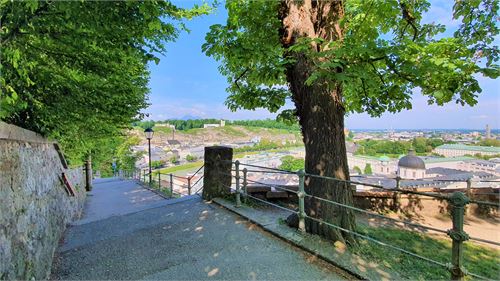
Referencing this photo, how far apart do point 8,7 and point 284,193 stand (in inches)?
231

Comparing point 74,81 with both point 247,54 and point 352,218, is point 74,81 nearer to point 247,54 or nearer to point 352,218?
point 247,54

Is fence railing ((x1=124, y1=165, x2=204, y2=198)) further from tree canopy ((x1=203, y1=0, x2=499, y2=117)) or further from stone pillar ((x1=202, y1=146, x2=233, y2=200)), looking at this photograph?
tree canopy ((x1=203, y1=0, x2=499, y2=117))

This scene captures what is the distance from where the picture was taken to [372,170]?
16.7 m

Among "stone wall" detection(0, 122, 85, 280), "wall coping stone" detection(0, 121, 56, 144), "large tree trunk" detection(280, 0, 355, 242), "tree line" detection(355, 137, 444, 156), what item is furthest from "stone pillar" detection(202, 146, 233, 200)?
"tree line" detection(355, 137, 444, 156)

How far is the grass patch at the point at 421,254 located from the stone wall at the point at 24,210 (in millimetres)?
3785

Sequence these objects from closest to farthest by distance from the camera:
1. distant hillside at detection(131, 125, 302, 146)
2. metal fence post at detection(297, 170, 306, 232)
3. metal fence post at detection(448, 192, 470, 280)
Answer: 1. metal fence post at detection(448, 192, 470, 280)
2. metal fence post at detection(297, 170, 306, 232)
3. distant hillside at detection(131, 125, 302, 146)

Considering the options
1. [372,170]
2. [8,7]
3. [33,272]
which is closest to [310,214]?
[33,272]

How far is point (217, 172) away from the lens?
253 inches

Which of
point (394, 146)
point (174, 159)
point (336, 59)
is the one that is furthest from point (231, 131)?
point (336, 59)

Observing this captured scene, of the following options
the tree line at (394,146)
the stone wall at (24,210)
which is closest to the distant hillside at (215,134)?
the tree line at (394,146)

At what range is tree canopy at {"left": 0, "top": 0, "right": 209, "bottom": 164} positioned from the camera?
2.46 meters

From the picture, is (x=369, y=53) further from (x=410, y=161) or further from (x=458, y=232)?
(x=410, y=161)

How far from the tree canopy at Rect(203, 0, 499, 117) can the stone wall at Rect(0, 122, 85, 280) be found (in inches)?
109

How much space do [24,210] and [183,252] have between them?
6.37 feet
